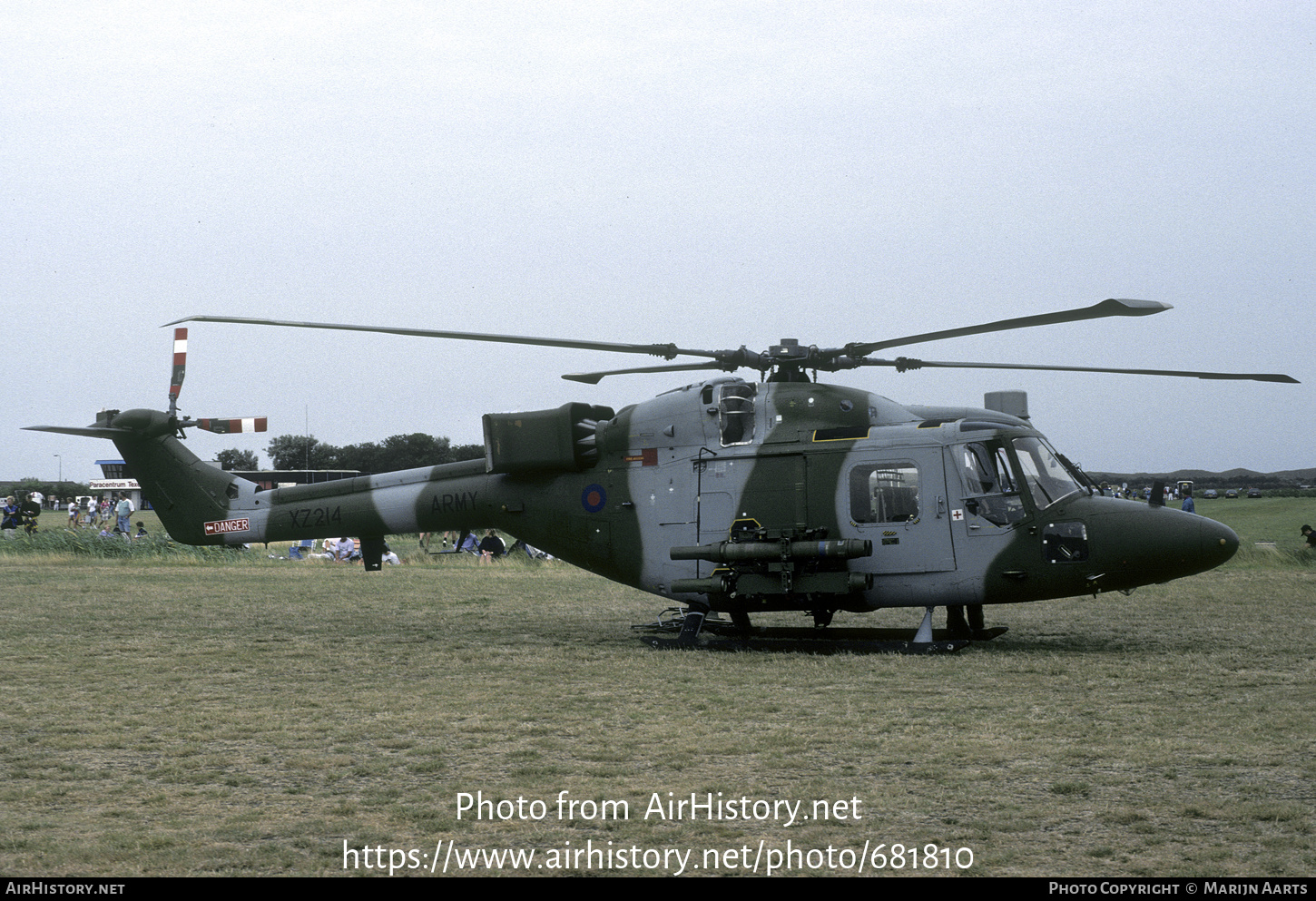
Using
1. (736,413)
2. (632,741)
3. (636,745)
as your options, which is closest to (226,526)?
(736,413)

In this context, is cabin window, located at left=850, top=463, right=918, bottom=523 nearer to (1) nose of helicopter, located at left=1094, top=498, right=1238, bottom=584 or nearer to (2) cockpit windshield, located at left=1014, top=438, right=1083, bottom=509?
(2) cockpit windshield, located at left=1014, top=438, right=1083, bottom=509

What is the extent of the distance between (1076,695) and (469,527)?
761 centimetres

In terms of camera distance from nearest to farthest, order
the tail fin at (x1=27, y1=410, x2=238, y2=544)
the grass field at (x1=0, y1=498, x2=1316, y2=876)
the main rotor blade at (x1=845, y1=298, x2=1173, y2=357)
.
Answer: the grass field at (x1=0, y1=498, x2=1316, y2=876)
the main rotor blade at (x1=845, y1=298, x2=1173, y2=357)
the tail fin at (x1=27, y1=410, x2=238, y2=544)

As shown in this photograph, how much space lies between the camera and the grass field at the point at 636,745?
17.5ft

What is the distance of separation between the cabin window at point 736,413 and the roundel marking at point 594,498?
5.36 feet

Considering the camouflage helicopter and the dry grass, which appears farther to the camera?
the camouflage helicopter

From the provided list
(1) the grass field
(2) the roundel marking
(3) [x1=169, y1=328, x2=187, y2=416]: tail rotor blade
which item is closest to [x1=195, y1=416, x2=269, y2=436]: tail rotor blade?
(3) [x1=169, y1=328, x2=187, y2=416]: tail rotor blade

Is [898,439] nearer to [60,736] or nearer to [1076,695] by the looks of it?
[1076,695]

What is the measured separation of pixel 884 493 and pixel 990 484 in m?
1.07

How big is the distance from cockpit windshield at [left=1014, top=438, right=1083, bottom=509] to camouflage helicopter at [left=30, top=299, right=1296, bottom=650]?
0.02m

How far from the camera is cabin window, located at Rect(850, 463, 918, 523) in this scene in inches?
472

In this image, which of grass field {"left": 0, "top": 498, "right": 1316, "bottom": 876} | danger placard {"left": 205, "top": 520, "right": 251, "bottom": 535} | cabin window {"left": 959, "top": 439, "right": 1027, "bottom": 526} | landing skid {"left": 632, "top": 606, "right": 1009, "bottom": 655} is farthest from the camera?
danger placard {"left": 205, "top": 520, "right": 251, "bottom": 535}

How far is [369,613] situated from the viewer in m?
16.5

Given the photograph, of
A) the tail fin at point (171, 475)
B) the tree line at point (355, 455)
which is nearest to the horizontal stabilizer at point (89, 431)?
the tail fin at point (171, 475)
